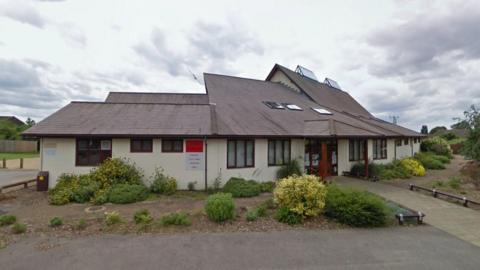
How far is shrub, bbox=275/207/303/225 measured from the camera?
709 centimetres

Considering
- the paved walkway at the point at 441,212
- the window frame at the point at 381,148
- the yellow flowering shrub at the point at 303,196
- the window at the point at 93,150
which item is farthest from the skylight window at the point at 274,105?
the window at the point at 93,150

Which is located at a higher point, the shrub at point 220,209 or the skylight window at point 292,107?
the skylight window at point 292,107

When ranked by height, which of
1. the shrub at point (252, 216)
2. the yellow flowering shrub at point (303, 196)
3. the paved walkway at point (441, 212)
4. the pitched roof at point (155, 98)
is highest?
the pitched roof at point (155, 98)

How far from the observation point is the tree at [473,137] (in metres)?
9.89

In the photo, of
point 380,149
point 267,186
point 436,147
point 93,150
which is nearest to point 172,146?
point 93,150

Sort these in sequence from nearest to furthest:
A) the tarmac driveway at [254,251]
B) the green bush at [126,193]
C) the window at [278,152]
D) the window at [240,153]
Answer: the tarmac driveway at [254,251] < the green bush at [126,193] < the window at [240,153] < the window at [278,152]

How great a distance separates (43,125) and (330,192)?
1244cm

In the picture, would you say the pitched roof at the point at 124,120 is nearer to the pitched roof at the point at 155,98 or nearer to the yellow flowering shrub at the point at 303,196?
the yellow flowering shrub at the point at 303,196

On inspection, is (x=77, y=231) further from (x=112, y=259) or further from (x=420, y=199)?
(x=420, y=199)

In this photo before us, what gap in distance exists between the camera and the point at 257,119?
1423 cm

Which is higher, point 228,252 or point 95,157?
point 95,157

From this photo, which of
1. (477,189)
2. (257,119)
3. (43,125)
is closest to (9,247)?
(43,125)

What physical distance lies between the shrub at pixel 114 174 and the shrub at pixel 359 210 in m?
8.17

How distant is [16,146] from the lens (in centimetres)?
3697
